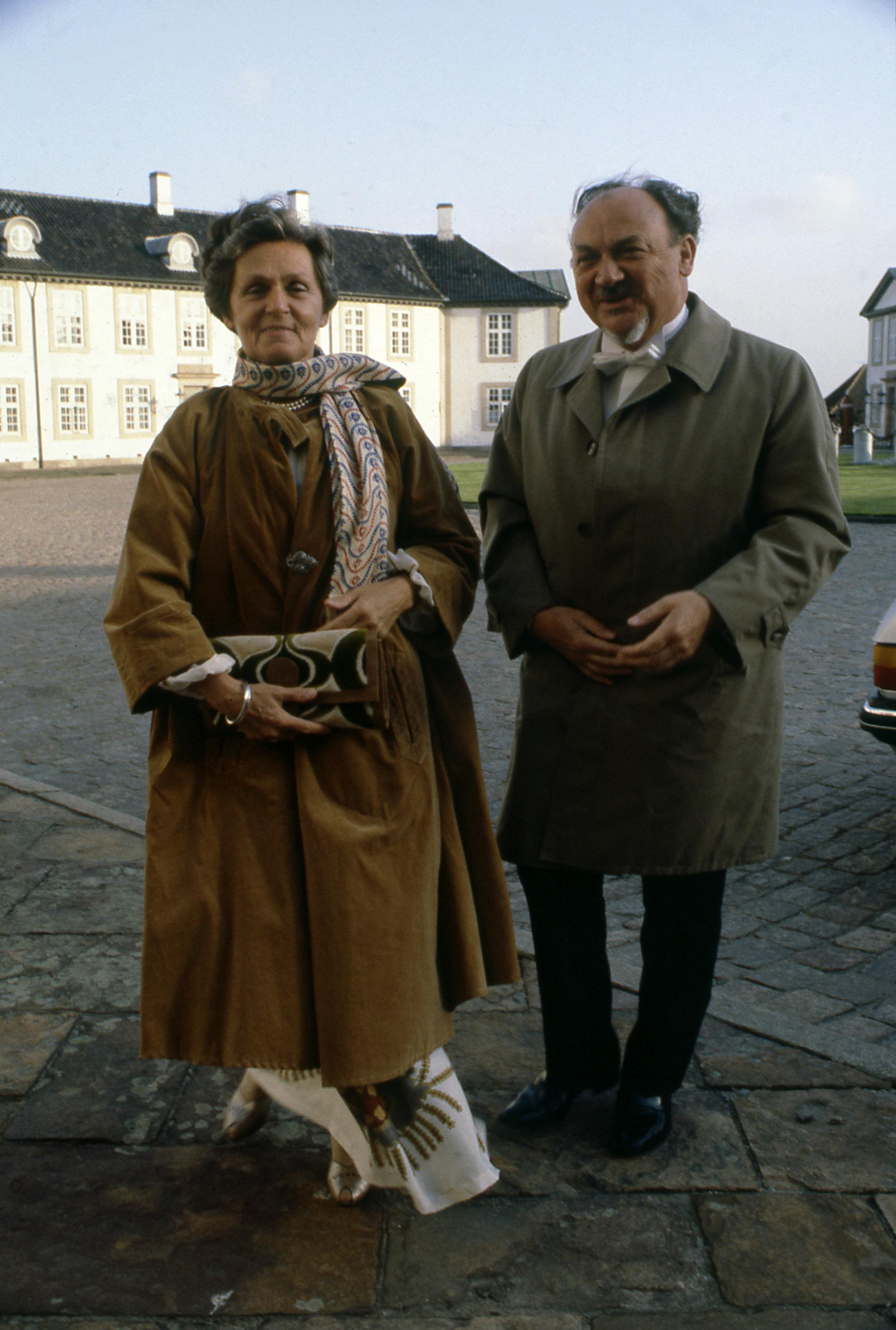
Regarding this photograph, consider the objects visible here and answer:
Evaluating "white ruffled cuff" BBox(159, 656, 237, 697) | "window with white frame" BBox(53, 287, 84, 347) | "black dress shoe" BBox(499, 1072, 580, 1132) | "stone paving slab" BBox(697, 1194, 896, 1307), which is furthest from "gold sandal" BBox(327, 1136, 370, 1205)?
"window with white frame" BBox(53, 287, 84, 347)

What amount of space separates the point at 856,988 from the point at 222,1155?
1990mm

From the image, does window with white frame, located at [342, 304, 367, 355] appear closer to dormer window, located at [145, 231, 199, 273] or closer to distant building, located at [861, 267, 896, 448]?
dormer window, located at [145, 231, 199, 273]

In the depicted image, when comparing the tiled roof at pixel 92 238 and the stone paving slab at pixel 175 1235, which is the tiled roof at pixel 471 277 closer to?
the tiled roof at pixel 92 238

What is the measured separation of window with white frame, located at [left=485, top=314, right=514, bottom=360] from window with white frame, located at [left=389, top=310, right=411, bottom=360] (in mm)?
3795

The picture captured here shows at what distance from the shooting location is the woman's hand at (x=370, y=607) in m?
2.73

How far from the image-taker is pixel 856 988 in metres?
4.00

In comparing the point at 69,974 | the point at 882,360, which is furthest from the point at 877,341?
the point at 69,974

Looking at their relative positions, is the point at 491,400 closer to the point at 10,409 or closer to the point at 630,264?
the point at 10,409

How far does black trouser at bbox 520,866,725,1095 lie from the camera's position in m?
3.02

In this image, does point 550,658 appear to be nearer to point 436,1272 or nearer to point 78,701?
point 436,1272

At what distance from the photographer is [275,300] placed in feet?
9.06

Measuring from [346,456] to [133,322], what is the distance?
53028 mm

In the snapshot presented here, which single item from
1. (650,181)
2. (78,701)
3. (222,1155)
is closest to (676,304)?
(650,181)

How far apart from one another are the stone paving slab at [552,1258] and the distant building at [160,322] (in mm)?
47151
